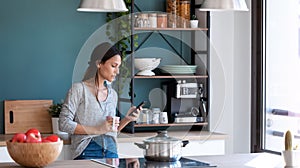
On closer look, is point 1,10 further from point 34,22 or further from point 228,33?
point 228,33

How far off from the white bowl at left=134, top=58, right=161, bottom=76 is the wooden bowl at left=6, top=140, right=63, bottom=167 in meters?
2.14

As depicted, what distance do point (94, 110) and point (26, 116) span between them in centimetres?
127

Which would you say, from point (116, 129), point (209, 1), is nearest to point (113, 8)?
point (209, 1)

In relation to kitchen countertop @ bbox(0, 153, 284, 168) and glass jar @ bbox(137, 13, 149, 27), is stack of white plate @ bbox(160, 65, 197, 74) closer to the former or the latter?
glass jar @ bbox(137, 13, 149, 27)

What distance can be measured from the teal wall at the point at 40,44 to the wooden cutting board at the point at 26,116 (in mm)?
57

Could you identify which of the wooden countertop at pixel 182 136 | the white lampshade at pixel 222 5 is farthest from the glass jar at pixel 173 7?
the white lampshade at pixel 222 5

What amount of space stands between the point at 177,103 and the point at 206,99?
0.83 ft

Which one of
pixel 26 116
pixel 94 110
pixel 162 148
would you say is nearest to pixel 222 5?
pixel 162 148

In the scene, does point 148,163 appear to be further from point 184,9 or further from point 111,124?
point 184,9

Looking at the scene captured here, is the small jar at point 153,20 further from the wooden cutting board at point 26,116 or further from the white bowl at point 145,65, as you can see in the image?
the wooden cutting board at point 26,116

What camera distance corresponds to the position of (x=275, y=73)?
557 cm

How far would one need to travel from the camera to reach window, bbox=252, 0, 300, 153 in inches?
210

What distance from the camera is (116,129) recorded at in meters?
4.20

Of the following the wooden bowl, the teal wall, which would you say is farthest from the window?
the wooden bowl
